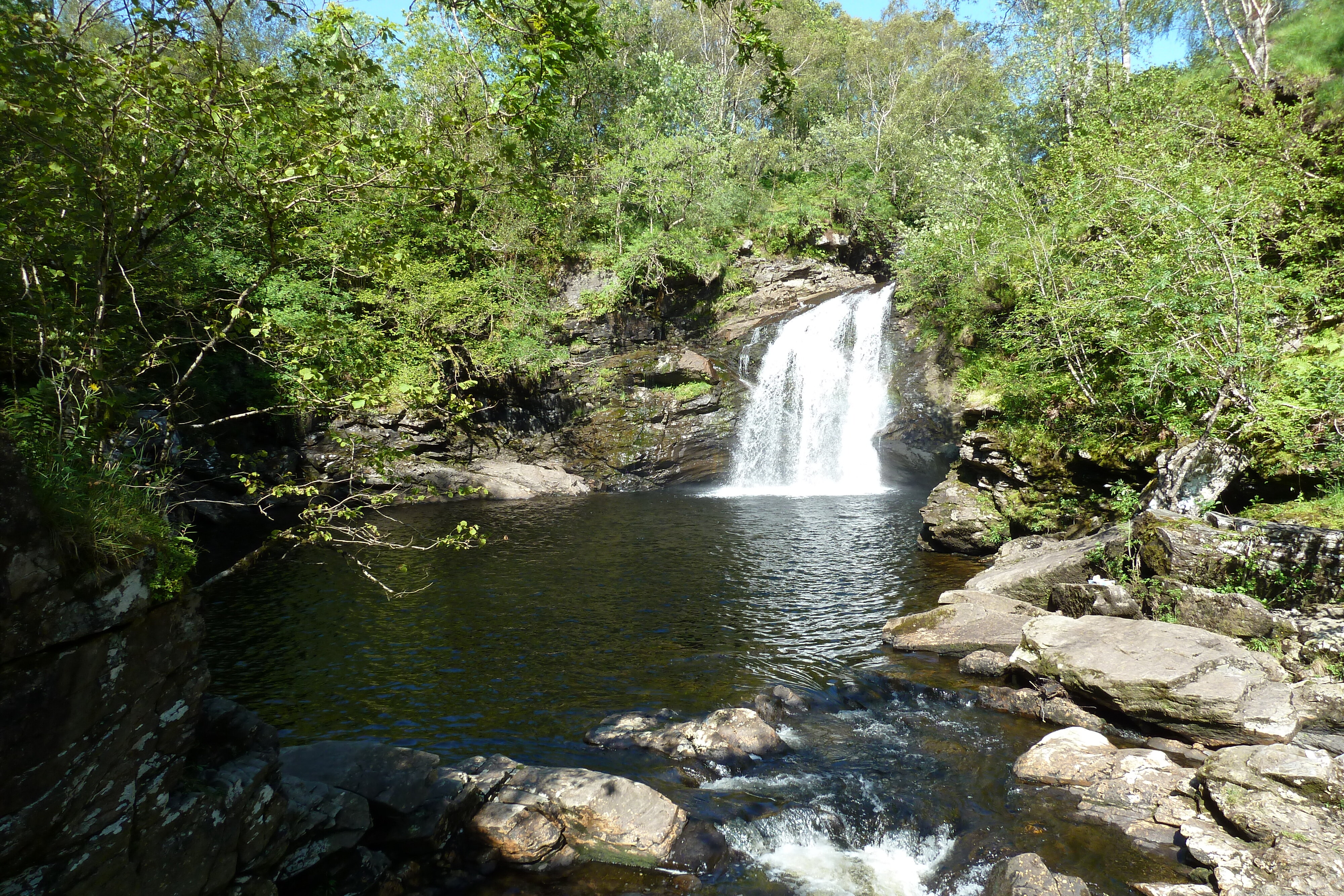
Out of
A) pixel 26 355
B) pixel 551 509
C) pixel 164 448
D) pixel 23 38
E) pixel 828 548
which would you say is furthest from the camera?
pixel 551 509

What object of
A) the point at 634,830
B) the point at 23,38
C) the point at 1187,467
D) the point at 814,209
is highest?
the point at 814,209

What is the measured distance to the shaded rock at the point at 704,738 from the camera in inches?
316

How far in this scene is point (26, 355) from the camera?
8.27 m

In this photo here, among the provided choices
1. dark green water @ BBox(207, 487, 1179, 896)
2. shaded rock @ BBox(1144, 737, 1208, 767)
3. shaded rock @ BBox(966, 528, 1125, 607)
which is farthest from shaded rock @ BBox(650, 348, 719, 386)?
shaded rock @ BBox(1144, 737, 1208, 767)

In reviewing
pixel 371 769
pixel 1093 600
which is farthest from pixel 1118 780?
pixel 371 769

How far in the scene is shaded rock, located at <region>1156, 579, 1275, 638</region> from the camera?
376 inches

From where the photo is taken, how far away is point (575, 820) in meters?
6.49

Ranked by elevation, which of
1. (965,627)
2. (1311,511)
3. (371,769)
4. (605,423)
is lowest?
(965,627)

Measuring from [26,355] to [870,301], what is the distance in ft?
98.0

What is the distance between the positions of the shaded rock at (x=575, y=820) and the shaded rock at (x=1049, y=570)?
879 cm

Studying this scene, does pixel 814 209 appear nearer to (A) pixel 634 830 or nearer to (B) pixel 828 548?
(B) pixel 828 548

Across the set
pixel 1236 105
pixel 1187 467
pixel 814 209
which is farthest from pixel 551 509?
pixel 814 209

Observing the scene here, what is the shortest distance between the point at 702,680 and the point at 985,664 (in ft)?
13.9

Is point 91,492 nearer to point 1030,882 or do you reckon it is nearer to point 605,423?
point 1030,882
